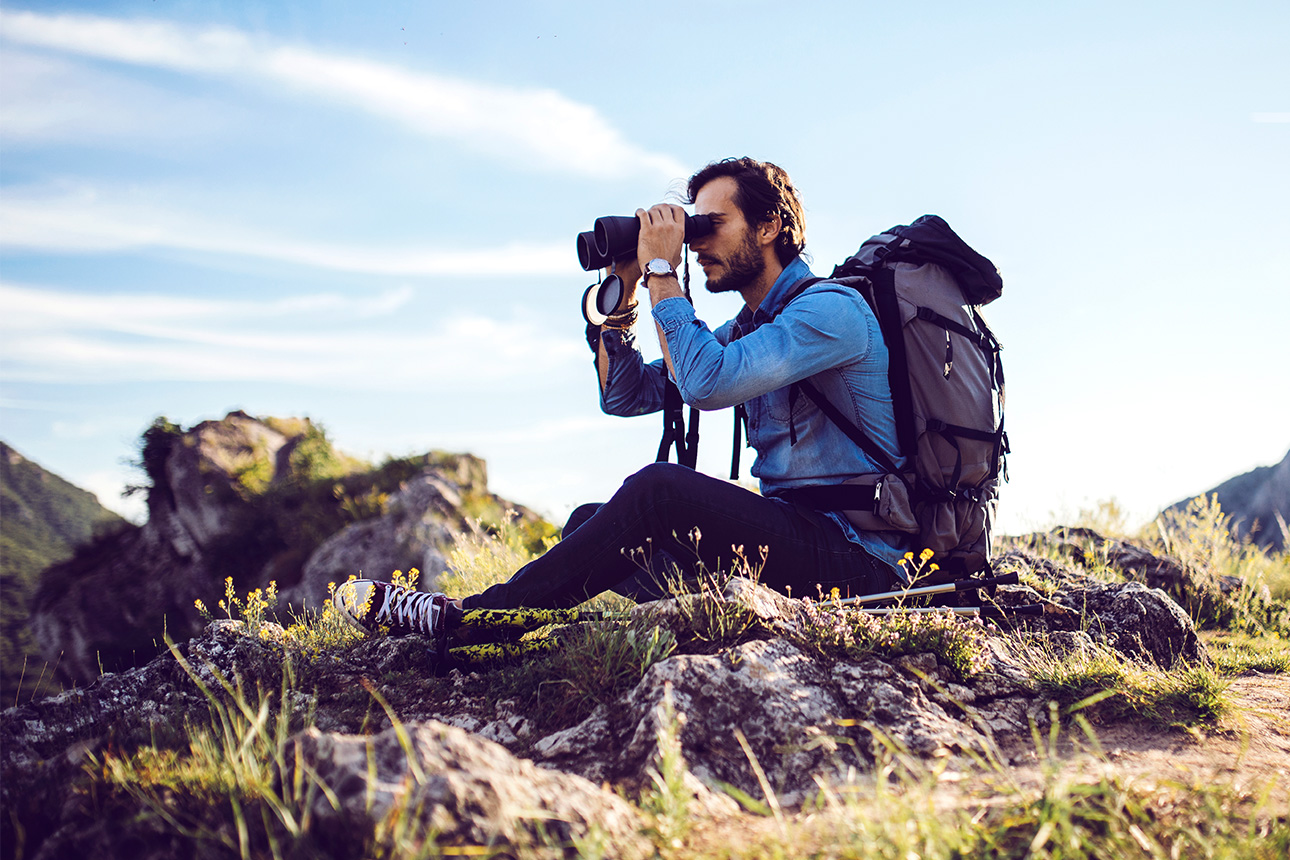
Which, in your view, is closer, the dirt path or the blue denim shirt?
the dirt path

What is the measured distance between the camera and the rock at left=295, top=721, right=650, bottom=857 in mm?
1625

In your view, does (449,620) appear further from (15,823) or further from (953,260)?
(953,260)

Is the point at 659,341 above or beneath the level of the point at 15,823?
above

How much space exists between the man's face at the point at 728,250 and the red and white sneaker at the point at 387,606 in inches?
79.6

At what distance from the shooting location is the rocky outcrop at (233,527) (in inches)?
542

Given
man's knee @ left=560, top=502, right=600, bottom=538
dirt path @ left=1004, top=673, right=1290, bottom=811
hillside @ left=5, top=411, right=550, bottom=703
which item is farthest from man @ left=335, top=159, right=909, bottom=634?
hillside @ left=5, top=411, right=550, bottom=703

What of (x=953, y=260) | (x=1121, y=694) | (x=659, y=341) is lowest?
(x=1121, y=694)

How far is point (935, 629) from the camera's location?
10.1 ft

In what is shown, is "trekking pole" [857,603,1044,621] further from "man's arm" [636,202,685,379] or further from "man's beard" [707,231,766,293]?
"man's beard" [707,231,766,293]

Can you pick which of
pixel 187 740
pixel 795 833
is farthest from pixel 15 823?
pixel 795 833

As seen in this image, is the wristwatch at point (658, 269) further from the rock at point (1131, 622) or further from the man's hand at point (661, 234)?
the rock at point (1131, 622)

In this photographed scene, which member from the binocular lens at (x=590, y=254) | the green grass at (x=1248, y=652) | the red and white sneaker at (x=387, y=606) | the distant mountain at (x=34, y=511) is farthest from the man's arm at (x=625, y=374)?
the distant mountain at (x=34, y=511)

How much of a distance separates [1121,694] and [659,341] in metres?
2.28

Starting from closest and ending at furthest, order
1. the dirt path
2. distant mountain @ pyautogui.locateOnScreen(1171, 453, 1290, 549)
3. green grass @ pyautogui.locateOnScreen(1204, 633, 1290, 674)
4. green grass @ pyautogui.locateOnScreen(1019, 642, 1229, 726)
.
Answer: the dirt path
green grass @ pyautogui.locateOnScreen(1019, 642, 1229, 726)
green grass @ pyautogui.locateOnScreen(1204, 633, 1290, 674)
distant mountain @ pyautogui.locateOnScreen(1171, 453, 1290, 549)
